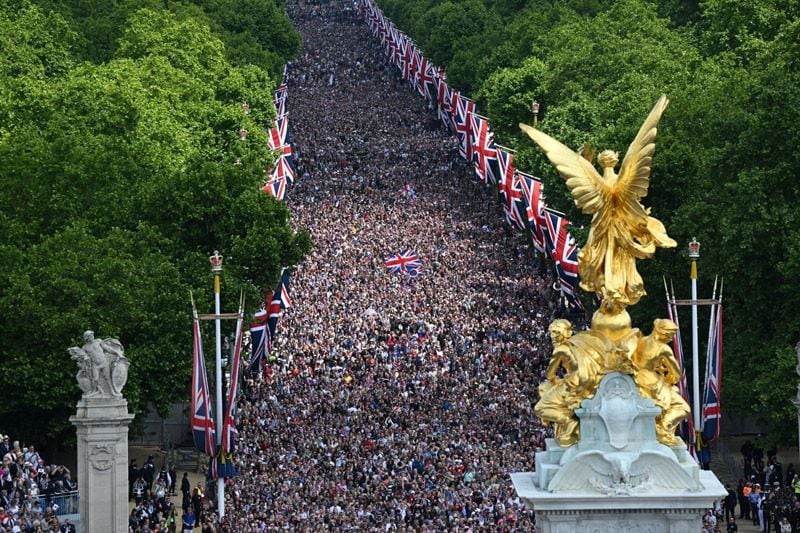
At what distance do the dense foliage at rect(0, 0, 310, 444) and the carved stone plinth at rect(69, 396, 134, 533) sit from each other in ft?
41.9

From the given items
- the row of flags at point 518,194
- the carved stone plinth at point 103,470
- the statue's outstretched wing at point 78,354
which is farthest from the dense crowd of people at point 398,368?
the statue's outstretched wing at point 78,354

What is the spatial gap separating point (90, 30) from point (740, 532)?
90498 millimetres

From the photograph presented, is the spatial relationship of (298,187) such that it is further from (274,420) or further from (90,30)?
(274,420)

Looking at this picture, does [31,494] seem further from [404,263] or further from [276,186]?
[276,186]

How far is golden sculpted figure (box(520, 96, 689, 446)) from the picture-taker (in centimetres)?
5453

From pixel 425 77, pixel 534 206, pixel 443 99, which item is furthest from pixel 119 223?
pixel 425 77

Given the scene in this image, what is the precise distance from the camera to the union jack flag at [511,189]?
111688 mm

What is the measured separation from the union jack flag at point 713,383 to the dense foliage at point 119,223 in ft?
72.1

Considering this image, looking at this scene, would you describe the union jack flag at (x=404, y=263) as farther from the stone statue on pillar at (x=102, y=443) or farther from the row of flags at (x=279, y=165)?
the stone statue on pillar at (x=102, y=443)

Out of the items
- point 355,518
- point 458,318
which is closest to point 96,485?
point 355,518

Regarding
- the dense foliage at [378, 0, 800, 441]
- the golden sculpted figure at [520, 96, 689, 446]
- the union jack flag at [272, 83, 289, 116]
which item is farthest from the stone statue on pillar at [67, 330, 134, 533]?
the union jack flag at [272, 83, 289, 116]

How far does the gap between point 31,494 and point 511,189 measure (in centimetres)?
4522

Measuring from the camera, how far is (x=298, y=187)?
150m

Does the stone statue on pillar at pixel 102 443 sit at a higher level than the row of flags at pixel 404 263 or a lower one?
lower
